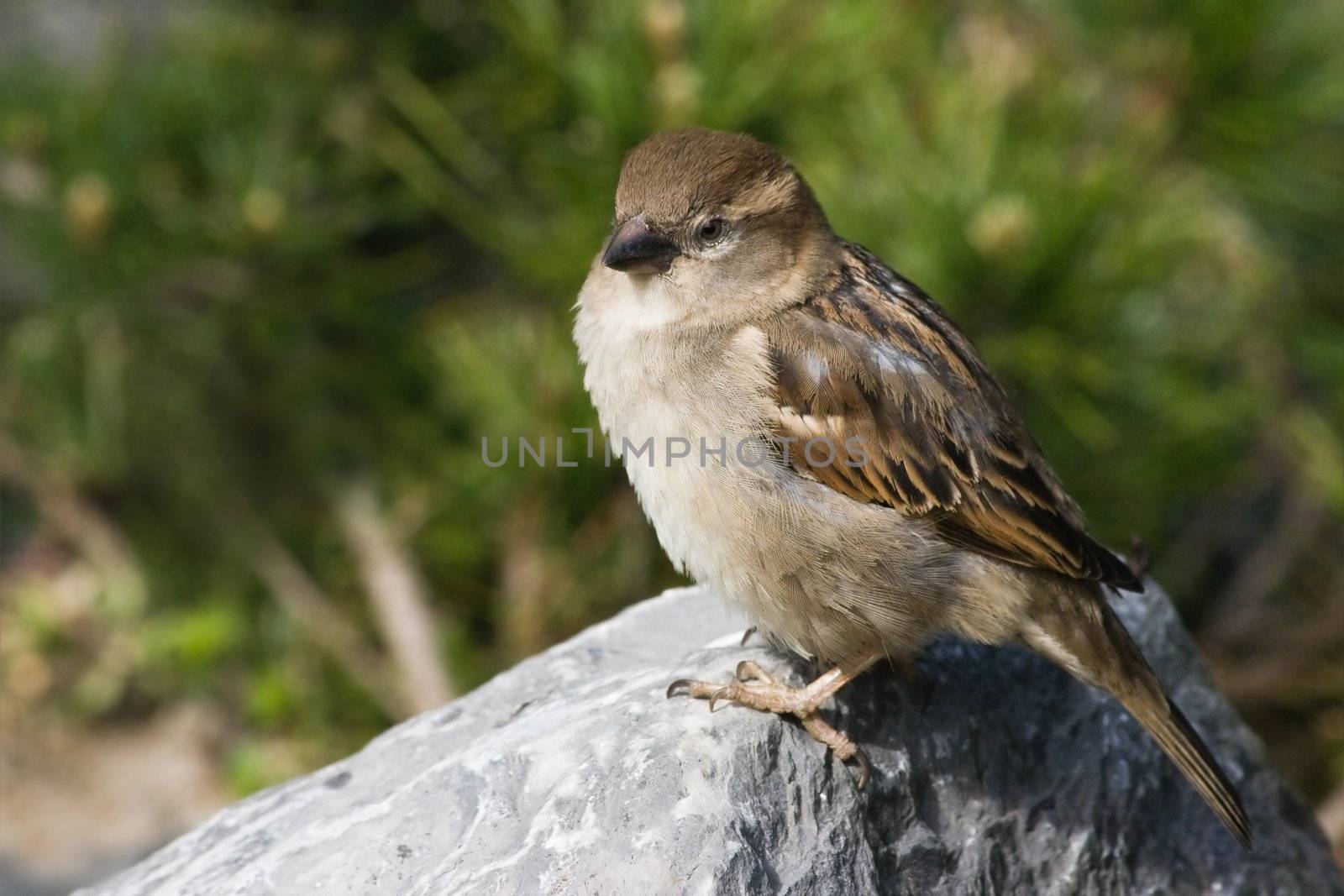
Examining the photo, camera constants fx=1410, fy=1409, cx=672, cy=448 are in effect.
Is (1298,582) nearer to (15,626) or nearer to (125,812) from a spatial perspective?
(125,812)

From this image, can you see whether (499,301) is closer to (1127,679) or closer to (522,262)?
(522,262)

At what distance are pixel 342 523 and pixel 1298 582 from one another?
3.50m

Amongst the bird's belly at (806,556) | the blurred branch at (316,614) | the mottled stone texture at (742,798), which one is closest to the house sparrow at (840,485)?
the bird's belly at (806,556)

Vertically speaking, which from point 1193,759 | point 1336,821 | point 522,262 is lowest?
point 1336,821

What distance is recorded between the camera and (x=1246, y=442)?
5051 mm

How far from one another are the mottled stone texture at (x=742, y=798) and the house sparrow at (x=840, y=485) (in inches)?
5.4

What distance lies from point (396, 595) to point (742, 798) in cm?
255

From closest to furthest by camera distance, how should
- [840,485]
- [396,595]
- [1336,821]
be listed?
[840,485] < [1336,821] < [396,595]

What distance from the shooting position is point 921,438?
2.85 metres

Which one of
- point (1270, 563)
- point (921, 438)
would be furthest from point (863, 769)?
point (1270, 563)

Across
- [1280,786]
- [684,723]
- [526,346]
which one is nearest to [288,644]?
[526,346]

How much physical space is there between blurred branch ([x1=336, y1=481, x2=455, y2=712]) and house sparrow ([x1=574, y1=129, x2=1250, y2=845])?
1.95 m

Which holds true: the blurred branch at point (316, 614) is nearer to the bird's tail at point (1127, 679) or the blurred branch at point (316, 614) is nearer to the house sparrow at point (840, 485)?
the house sparrow at point (840, 485)

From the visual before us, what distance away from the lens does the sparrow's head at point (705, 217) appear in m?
3.02
